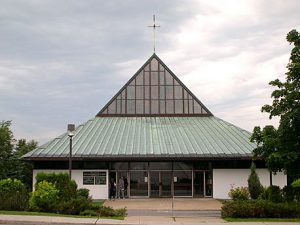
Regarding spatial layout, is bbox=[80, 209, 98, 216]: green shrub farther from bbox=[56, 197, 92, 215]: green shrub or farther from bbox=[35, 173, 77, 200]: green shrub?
bbox=[35, 173, 77, 200]: green shrub

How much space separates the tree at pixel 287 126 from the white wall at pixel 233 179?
15513mm

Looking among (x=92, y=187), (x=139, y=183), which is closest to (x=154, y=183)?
(x=139, y=183)

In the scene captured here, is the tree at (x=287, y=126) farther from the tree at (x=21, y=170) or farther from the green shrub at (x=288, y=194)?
the tree at (x=21, y=170)

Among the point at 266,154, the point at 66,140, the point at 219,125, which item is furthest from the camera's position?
the point at 219,125

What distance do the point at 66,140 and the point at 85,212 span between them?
67.3 feet

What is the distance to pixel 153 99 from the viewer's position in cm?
4828

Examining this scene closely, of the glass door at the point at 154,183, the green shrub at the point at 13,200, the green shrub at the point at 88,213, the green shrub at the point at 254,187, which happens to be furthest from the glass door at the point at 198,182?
the green shrub at the point at 88,213

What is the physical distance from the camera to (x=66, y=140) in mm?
40875

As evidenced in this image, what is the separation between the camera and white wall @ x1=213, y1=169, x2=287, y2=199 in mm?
38156

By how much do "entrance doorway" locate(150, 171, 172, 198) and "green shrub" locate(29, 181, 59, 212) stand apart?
54.4ft

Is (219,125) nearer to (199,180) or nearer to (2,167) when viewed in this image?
(199,180)

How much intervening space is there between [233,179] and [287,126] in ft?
55.8

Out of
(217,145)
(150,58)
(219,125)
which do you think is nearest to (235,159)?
(217,145)

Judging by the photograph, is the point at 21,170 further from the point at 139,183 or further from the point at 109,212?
the point at 109,212
